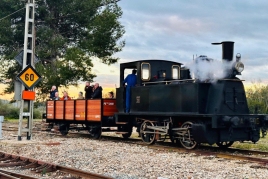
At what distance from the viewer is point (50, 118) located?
61.3ft

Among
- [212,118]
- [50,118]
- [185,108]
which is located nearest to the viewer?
[212,118]

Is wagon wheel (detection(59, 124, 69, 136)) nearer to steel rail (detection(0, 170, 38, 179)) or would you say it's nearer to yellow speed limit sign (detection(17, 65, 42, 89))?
yellow speed limit sign (detection(17, 65, 42, 89))

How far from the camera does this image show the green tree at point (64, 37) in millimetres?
26016

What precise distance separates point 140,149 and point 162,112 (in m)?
1.50

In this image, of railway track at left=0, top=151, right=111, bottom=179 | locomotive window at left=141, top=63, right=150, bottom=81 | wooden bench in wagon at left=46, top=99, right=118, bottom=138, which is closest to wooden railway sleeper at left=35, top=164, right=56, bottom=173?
railway track at left=0, top=151, right=111, bottom=179

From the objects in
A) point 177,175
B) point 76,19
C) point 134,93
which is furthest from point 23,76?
point 76,19

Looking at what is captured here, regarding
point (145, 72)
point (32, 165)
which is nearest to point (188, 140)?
point (145, 72)

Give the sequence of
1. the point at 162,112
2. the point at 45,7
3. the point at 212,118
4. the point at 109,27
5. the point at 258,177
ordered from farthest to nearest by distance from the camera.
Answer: the point at 45,7 → the point at 109,27 → the point at 162,112 → the point at 212,118 → the point at 258,177

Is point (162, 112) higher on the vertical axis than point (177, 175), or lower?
higher

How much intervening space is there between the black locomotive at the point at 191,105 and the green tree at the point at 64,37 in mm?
11767

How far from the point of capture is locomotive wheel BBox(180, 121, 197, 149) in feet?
A: 39.2

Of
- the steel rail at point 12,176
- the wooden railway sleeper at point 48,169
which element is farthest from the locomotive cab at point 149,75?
the steel rail at point 12,176

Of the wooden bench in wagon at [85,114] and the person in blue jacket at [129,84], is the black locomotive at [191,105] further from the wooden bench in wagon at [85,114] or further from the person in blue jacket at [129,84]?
the wooden bench in wagon at [85,114]

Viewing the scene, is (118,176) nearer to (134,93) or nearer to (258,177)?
(258,177)
